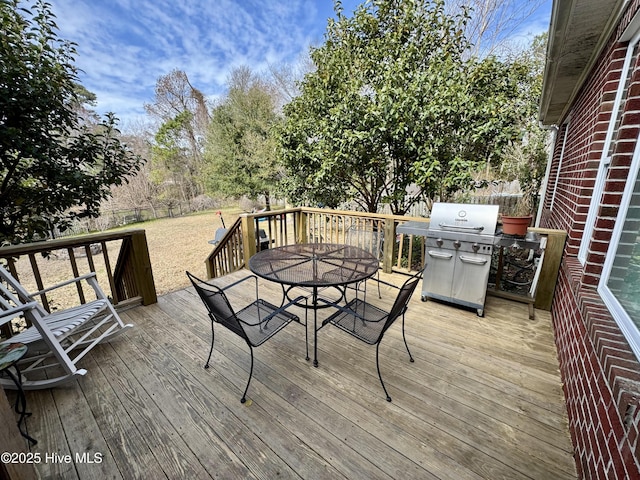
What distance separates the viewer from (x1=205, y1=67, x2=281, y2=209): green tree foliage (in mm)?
12055

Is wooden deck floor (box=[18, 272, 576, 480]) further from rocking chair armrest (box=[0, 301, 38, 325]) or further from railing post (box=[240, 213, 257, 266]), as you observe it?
railing post (box=[240, 213, 257, 266])

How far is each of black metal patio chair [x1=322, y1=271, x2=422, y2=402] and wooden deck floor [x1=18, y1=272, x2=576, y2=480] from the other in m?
0.26

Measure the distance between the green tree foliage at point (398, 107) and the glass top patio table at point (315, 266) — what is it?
253cm

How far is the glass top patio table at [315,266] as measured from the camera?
2.03 m

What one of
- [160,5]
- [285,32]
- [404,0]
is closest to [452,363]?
[404,0]

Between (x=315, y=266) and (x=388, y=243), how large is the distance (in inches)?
70.3

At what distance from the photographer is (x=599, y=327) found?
1289 millimetres

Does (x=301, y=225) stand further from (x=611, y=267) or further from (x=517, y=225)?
(x=611, y=267)

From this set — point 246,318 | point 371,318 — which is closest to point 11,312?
point 246,318

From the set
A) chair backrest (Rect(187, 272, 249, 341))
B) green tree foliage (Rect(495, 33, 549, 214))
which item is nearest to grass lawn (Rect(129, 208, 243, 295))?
chair backrest (Rect(187, 272, 249, 341))

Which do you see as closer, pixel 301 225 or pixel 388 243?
pixel 388 243

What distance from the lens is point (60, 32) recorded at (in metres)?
2.71

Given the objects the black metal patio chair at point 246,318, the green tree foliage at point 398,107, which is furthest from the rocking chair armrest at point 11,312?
the green tree foliage at point 398,107

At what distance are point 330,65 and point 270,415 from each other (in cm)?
582
